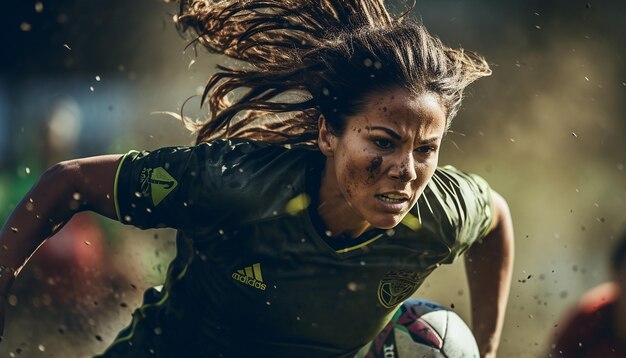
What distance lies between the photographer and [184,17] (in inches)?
183

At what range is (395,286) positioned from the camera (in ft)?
13.8

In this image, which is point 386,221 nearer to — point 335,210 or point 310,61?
point 335,210

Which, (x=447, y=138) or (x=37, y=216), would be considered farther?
(x=447, y=138)

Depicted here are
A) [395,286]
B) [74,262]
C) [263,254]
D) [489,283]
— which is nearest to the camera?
[263,254]

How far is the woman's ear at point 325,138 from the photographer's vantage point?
13.2 feet

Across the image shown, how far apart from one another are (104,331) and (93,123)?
9.14 metres

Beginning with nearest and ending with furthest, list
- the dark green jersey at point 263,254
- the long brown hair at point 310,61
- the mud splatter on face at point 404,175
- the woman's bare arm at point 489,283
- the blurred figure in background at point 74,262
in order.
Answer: the mud splatter on face at point 404,175, the dark green jersey at point 263,254, the long brown hair at point 310,61, the woman's bare arm at point 489,283, the blurred figure in background at point 74,262

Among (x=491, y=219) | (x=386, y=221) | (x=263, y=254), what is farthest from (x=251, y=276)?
(x=491, y=219)

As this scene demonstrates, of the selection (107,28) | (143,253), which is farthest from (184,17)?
(107,28)

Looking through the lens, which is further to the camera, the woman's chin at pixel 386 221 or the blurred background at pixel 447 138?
the blurred background at pixel 447 138

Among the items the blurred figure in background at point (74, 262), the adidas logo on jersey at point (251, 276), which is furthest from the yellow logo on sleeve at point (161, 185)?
the blurred figure in background at point (74, 262)

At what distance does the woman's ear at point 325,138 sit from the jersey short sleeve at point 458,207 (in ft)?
1.45

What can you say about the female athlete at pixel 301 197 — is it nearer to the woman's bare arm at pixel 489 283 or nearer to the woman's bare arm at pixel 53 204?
the woman's bare arm at pixel 53 204

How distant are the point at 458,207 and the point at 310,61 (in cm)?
85
